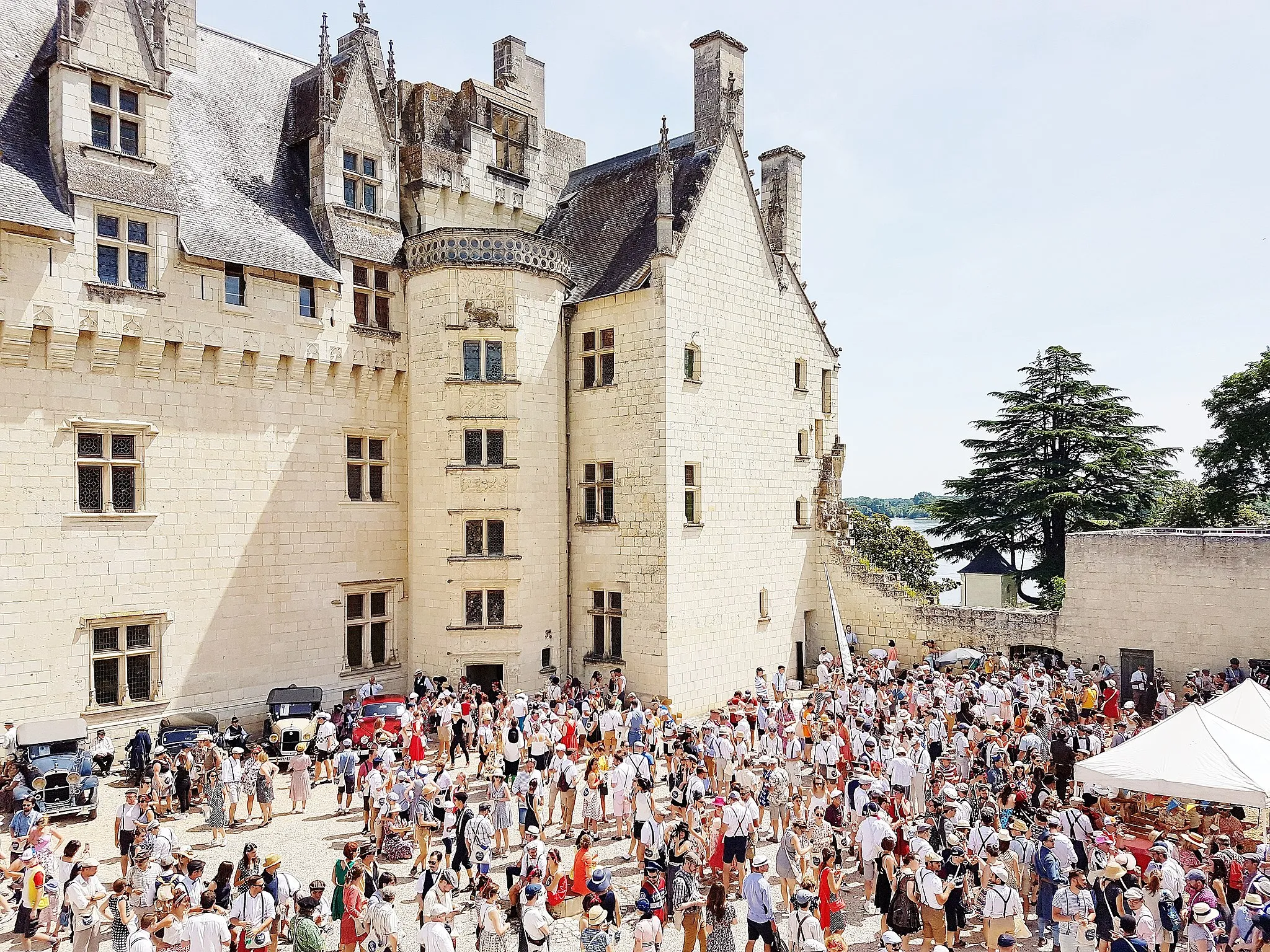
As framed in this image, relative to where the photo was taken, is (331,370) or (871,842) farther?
(331,370)

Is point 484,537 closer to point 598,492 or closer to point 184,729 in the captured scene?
point 598,492

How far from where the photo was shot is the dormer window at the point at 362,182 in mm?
25266

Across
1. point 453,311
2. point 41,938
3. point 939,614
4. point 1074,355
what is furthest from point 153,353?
point 1074,355

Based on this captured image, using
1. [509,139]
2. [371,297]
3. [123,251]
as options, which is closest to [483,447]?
[371,297]

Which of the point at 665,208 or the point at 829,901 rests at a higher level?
the point at 665,208

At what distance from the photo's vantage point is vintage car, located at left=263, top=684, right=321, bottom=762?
64.8 ft

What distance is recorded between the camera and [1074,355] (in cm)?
4400

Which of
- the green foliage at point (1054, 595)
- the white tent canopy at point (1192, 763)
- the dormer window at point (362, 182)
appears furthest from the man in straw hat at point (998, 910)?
the green foliage at point (1054, 595)

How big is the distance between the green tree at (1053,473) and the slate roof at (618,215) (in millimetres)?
24505

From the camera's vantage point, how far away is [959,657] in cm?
2656

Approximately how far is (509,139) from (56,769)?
21.2 meters

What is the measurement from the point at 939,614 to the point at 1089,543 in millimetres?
4961

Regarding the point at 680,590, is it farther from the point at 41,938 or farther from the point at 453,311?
the point at 41,938

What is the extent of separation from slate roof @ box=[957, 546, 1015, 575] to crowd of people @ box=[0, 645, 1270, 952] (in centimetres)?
1697
